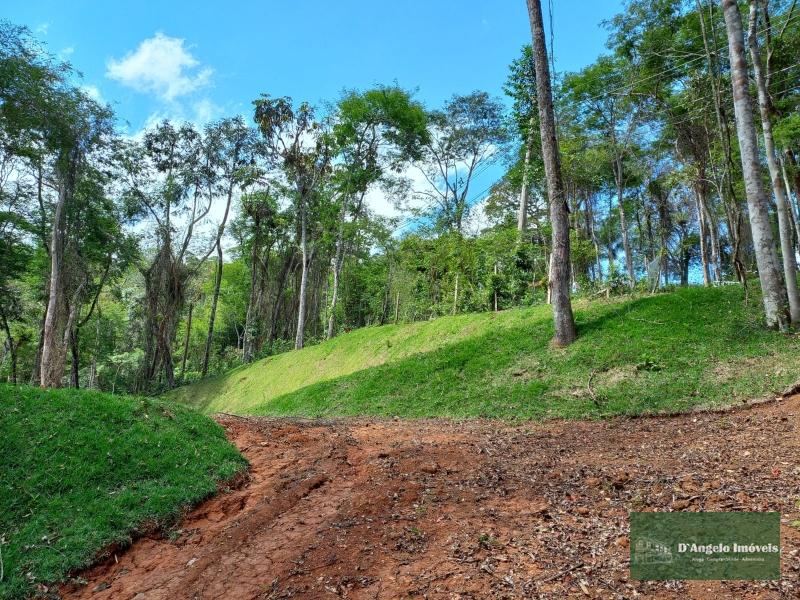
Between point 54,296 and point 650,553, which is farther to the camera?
point 54,296

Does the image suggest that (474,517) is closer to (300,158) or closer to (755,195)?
(755,195)

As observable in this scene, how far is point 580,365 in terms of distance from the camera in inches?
318

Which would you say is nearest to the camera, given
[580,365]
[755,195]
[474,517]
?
[474,517]

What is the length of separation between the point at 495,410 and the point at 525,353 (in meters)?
2.10

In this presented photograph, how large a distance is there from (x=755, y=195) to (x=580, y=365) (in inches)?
154

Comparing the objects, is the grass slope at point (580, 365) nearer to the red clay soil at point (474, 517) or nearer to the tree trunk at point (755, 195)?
the tree trunk at point (755, 195)

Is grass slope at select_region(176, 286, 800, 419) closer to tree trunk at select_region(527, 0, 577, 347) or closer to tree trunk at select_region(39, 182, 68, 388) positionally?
tree trunk at select_region(527, 0, 577, 347)

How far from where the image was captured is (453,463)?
4.63m

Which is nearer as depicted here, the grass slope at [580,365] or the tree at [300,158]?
the grass slope at [580,365]

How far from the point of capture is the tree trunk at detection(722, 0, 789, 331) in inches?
280

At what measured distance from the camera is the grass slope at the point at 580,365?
6.50 meters

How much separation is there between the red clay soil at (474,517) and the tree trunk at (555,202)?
3.63 m

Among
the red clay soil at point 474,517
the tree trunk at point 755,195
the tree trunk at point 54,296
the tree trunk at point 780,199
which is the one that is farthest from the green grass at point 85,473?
the tree trunk at point 54,296

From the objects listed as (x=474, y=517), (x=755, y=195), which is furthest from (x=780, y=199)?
(x=474, y=517)
